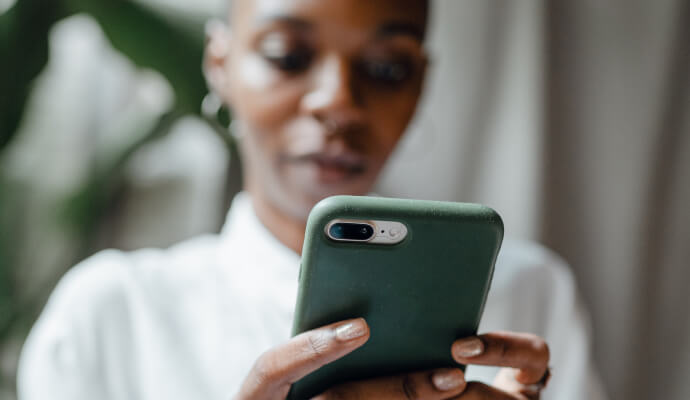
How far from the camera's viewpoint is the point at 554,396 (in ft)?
1.21

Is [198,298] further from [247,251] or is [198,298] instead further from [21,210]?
[21,210]

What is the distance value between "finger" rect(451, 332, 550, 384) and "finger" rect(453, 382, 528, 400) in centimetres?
1

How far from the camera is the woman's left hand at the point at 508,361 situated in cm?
26

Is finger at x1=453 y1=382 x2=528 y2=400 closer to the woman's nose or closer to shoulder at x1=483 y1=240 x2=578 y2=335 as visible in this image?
shoulder at x1=483 y1=240 x2=578 y2=335

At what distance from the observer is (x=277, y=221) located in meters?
0.44

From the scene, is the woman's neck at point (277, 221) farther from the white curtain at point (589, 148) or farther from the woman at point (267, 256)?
the white curtain at point (589, 148)

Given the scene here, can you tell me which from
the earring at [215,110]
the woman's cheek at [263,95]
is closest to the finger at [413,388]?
the woman's cheek at [263,95]

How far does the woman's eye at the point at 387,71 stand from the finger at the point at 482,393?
223 millimetres

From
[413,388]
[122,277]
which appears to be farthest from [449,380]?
[122,277]

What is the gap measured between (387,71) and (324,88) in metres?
0.05

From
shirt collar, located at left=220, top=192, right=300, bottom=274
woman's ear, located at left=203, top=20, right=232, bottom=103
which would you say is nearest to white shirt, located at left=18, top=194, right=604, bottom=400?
shirt collar, located at left=220, top=192, right=300, bottom=274

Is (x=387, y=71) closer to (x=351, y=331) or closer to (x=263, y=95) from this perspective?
(x=263, y=95)

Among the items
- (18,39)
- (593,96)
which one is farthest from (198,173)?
(593,96)

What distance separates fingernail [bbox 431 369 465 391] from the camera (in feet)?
0.87
